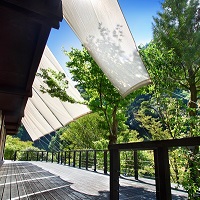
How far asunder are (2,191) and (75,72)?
4.21 meters

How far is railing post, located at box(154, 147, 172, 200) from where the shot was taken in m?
1.71

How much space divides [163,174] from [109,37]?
9.46 feet

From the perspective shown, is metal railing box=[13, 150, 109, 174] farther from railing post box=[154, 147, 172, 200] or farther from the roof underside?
railing post box=[154, 147, 172, 200]

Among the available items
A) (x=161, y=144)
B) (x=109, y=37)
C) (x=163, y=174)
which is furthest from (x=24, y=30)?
(x=163, y=174)

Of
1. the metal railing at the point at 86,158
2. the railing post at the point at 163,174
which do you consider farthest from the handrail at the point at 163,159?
the metal railing at the point at 86,158

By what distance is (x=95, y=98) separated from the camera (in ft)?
23.5

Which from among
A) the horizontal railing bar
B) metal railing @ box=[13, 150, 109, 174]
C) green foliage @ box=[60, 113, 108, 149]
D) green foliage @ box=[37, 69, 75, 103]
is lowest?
metal railing @ box=[13, 150, 109, 174]

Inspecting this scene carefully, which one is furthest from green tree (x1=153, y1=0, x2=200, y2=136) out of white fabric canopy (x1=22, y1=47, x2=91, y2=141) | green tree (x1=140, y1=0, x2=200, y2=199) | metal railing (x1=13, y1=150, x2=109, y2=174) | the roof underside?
white fabric canopy (x1=22, y1=47, x2=91, y2=141)

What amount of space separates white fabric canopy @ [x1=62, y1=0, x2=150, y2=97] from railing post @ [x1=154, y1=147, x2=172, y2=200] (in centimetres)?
231

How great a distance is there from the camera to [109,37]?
3.76 m

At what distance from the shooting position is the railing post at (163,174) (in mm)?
1706

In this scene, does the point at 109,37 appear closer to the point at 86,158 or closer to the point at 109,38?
the point at 109,38

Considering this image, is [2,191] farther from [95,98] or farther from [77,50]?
[77,50]

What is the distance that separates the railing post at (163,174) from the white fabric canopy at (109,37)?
7.60 feet
